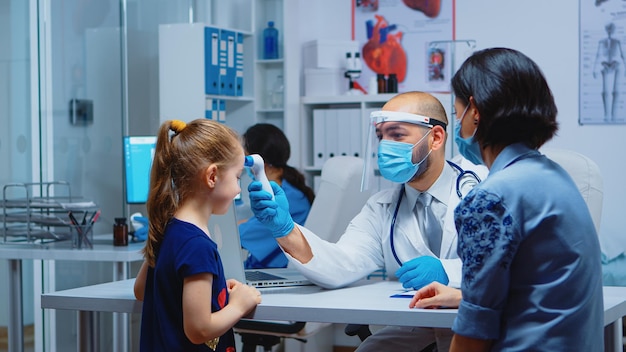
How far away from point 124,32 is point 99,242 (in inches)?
54.6

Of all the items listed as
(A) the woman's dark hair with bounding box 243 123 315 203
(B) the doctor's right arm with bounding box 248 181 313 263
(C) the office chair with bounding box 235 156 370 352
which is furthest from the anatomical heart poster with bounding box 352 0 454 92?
(B) the doctor's right arm with bounding box 248 181 313 263

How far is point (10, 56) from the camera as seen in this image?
12.6 ft

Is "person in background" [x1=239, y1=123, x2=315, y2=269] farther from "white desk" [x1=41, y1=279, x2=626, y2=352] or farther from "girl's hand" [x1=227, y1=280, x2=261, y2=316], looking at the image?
"girl's hand" [x1=227, y1=280, x2=261, y2=316]

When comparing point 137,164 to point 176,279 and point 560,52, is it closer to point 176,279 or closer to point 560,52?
point 176,279

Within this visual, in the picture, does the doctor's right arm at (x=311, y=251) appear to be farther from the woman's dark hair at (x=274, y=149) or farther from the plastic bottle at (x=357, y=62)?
the plastic bottle at (x=357, y=62)

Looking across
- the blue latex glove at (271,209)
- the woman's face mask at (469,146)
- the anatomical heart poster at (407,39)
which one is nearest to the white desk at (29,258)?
the blue latex glove at (271,209)

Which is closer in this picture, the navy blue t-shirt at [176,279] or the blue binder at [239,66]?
the navy blue t-shirt at [176,279]

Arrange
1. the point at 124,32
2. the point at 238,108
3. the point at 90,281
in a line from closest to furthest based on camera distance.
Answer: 1. the point at 90,281
2. the point at 124,32
3. the point at 238,108

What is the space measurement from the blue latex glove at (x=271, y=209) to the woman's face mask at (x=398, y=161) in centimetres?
32

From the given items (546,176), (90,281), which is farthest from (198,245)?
(90,281)

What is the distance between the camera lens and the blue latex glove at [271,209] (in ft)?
7.04

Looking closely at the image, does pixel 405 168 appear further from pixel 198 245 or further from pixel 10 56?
pixel 10 56

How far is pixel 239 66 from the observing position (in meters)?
5.14

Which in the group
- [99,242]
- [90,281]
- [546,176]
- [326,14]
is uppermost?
[326,14]
